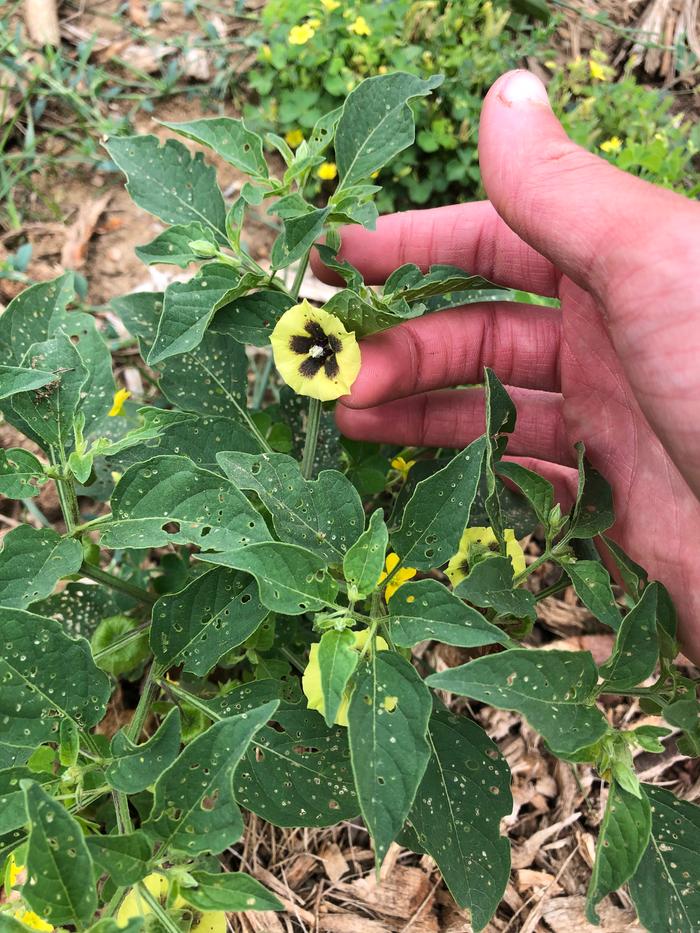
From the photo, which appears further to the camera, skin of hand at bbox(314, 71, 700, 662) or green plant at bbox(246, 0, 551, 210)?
green plant at bbox(246, 0, 551, 210)

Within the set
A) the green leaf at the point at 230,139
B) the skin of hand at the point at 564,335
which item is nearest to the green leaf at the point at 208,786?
the skin of hand at the point at 564,335

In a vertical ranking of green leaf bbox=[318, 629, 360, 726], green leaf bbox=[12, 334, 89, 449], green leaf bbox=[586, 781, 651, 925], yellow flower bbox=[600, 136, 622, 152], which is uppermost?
yellow flower bbox=[600, 136, 622, 152]

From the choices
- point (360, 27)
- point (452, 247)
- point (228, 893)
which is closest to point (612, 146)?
point (360, 27)

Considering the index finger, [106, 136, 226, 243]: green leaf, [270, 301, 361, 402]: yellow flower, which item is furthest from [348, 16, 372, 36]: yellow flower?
[270, 301, 361, 402]: yellow flower

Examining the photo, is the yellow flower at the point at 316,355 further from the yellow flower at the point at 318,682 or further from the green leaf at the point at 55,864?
the green leaf at the point at 55,864

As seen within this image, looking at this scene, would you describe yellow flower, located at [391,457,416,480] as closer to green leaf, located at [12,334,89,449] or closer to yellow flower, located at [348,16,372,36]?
green leaf, located at [12,334,89,449]

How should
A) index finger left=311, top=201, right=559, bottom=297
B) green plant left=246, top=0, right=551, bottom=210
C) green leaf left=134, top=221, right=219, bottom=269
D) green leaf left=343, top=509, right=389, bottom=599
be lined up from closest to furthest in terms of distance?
1. green leaf left=343, top=509, right=389, bottom=599
2. green leaf left=134, top=221, right=219, bottom=269
3. index finger left=311, top=201, right=559, bottom=297
4. green plant left=246, top=0, right=551, bottom=210

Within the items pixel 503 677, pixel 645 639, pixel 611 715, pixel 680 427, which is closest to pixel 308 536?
pixel 503 677
